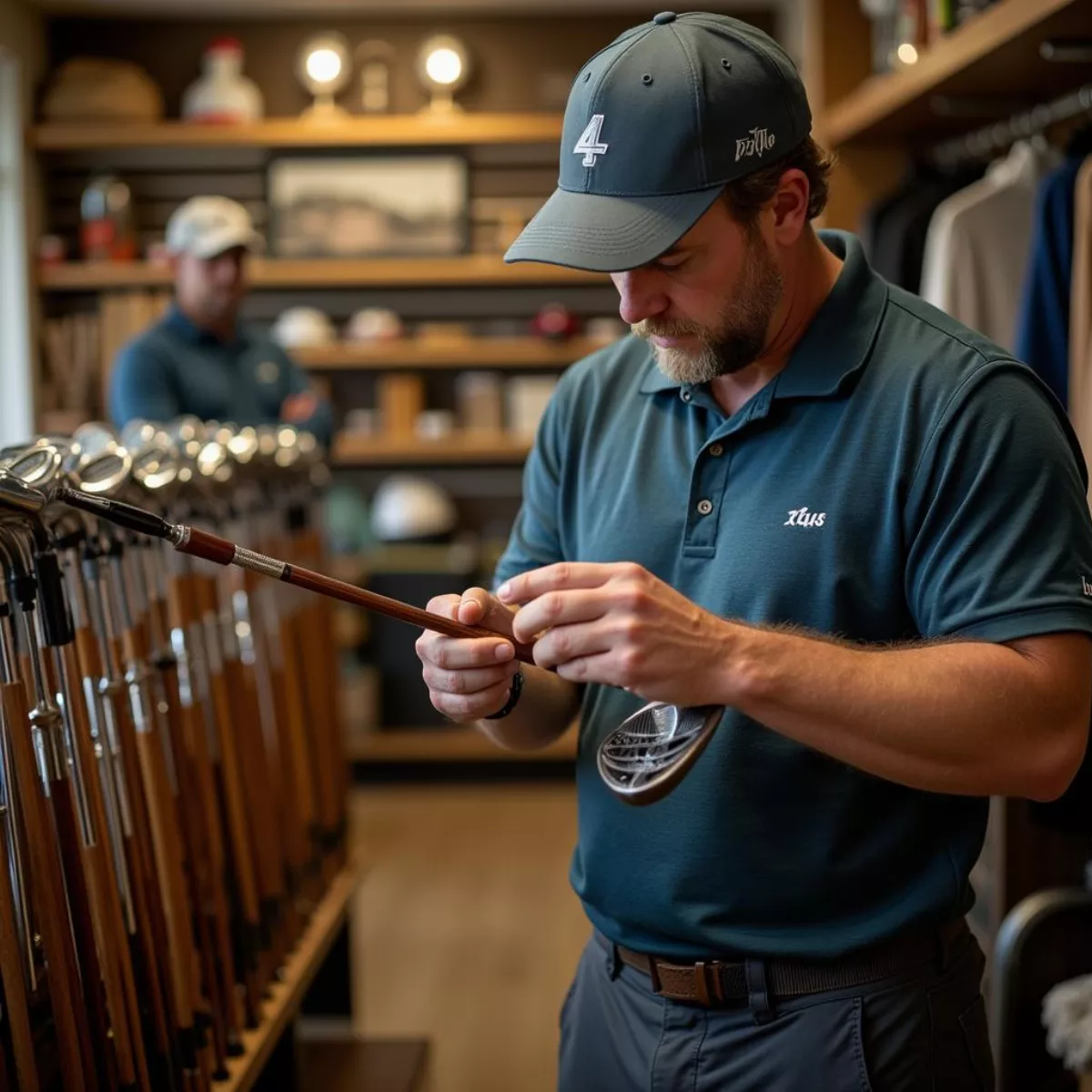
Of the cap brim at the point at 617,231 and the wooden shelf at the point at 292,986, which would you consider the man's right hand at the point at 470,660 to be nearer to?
the cap brim at the point at 617,231

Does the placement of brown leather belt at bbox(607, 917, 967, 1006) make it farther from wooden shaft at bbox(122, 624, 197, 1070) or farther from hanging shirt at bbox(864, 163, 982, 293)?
hanging shirt at bbox(864, 163, 982, 293)

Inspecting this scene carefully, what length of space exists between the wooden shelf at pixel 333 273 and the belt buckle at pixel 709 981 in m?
4.49

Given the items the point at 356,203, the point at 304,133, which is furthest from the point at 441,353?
the point at 304,133

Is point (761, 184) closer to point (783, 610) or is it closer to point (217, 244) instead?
point (783, 610)

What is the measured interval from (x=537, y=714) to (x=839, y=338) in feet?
1.75

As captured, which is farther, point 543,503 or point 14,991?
point 543,503

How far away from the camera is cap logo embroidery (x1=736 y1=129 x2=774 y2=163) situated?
4.36 feet

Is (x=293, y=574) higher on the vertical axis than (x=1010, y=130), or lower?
lower

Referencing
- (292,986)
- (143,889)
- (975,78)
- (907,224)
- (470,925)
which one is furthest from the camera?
(470,925)

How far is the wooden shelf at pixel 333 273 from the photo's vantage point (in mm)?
5699

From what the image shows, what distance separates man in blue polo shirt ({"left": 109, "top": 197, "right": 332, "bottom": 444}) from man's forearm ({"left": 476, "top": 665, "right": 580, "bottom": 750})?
2.44 metres

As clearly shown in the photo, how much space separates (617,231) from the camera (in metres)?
1.33

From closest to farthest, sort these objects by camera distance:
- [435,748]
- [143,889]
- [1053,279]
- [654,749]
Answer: [654,749] → [143,889] → [1053,279] → [435,748]

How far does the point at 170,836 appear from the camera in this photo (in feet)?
5.73
